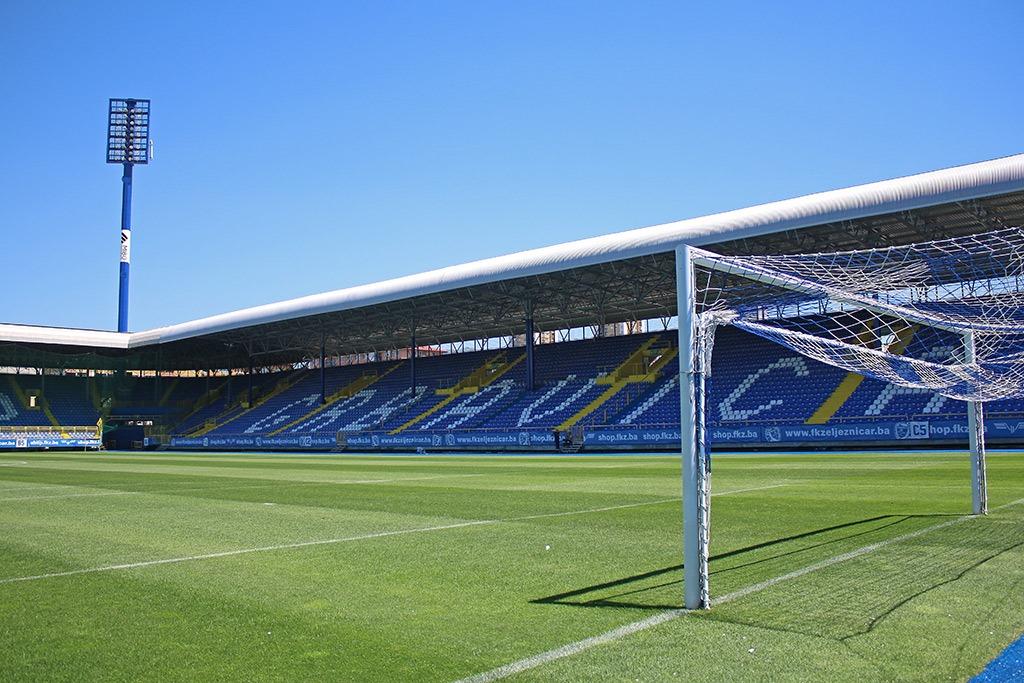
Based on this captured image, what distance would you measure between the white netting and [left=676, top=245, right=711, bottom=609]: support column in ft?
1.67

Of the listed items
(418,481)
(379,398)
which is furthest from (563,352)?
(418,481)

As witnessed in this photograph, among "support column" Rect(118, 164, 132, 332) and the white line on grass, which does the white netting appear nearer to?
the white line on grass

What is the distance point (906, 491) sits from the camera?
540 inches

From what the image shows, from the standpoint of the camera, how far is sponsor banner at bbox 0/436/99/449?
171 ft

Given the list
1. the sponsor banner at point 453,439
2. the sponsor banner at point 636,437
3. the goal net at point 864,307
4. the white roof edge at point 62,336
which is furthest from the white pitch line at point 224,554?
the white roof edge at point 62,336

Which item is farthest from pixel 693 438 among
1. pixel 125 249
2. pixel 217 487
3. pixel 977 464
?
pixel 125 249

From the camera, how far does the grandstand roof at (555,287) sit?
24.5 m

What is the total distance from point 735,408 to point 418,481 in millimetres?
19768

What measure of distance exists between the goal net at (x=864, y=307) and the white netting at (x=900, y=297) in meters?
0.02

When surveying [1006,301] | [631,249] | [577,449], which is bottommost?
[577,449]

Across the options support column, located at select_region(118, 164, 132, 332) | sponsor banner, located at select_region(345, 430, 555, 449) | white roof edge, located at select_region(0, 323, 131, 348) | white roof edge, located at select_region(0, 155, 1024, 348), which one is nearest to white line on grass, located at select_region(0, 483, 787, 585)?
white roof edge, located at select_region(0, 155, 1024, 348)

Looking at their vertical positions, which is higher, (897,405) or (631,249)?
(631,249)

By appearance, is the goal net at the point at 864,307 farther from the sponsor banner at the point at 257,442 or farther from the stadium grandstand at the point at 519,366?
the sponsor banner at the point at 257,442

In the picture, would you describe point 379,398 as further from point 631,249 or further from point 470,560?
point 470,560
